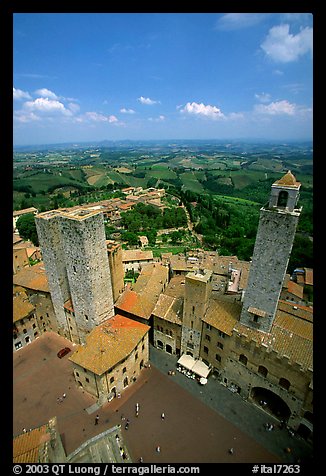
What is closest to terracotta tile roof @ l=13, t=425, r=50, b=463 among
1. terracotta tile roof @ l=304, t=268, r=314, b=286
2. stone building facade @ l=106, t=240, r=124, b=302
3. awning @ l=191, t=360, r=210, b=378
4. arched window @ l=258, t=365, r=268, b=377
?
awning @ l=191, t=360, r=210, b=378

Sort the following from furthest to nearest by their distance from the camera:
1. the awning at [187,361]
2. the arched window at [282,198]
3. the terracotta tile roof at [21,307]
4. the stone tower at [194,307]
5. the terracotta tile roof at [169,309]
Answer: the terracotta tile roof at [21,307], the terracotta tile roof at [169,309], the awning at [187,361], the stone tower at [194,307], the arched window at [282,198]

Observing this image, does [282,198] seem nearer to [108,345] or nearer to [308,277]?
[108,345]

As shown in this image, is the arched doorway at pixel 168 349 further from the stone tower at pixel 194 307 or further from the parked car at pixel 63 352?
the parked car at pixel 63 352

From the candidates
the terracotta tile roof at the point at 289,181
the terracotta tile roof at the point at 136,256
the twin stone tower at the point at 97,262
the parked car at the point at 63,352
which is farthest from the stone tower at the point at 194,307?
the terracotta tile roof at the point at 136,256

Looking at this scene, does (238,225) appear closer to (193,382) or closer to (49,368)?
(193,382)

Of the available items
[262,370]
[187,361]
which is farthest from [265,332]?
[187,361]
